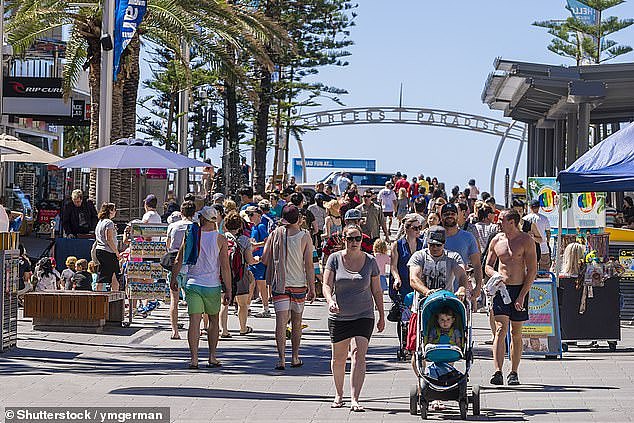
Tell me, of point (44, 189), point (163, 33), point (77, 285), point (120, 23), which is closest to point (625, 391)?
point (77, 285)

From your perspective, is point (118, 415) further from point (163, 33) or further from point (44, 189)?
point (44, 189)

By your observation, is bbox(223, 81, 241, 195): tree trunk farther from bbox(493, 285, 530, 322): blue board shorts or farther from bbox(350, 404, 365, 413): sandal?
bbox(350, 404, 365, 413): sandal

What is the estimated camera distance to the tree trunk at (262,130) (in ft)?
133

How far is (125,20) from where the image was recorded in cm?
2180

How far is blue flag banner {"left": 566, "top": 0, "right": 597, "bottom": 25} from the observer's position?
167ft

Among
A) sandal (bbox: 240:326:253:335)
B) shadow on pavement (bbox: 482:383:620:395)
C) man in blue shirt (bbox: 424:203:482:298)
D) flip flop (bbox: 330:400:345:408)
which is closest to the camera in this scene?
flip flop (bbox: 330:400:345:408)

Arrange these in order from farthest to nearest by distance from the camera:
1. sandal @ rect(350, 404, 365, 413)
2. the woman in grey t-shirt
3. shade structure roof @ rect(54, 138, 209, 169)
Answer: shade structure roof @ rect(54, 138, 209, 169) → the woman in grey t-shirt → sandal @ rect(350, 404, 365, 413)

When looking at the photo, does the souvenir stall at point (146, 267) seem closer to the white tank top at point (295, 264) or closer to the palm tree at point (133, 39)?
the white tank top at point (295, 264)

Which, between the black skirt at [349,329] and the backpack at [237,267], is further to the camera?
the backpack at [237,267]

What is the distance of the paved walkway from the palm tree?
30.9 ft

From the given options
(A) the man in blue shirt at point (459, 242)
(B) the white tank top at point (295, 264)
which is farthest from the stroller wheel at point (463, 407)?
(B) the white tank top at point (295, 264)

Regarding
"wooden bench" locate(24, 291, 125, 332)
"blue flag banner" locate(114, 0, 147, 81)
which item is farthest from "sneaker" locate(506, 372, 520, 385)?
"blue flag banner" locate(114, 0, 147, 81)

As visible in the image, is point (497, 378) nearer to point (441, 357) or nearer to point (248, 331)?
point (441, 357)

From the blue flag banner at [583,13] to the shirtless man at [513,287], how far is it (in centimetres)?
4057
